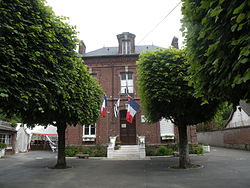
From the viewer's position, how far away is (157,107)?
8.62 m

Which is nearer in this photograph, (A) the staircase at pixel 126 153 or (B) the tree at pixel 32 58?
(B) the tree at pixel 32 58

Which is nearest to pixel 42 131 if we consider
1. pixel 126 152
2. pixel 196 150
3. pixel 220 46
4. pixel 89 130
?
pixel 89 130

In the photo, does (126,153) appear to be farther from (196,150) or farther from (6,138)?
(6,138)

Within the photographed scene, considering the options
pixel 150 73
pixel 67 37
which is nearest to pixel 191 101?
pixel 150 73

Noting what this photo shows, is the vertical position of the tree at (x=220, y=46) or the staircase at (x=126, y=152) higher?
the tree at (x=220, y=46)

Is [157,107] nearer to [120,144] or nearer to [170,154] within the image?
[170,154]

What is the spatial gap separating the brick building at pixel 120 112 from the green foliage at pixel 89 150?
2.12ft

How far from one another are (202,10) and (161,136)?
13.5 meters

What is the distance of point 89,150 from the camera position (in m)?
15.3

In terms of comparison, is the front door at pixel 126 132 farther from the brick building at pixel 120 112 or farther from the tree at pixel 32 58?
the tree at pixel 32 58

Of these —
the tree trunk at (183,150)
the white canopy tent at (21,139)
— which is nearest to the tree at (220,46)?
the tree trunk at (183,150)

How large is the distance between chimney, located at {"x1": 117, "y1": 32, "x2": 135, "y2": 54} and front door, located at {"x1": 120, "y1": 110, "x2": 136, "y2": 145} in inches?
230

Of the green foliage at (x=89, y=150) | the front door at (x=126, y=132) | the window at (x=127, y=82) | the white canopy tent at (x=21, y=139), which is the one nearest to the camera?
the green foliage at (x=89, y=150)

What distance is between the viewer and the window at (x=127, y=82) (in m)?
17.4
